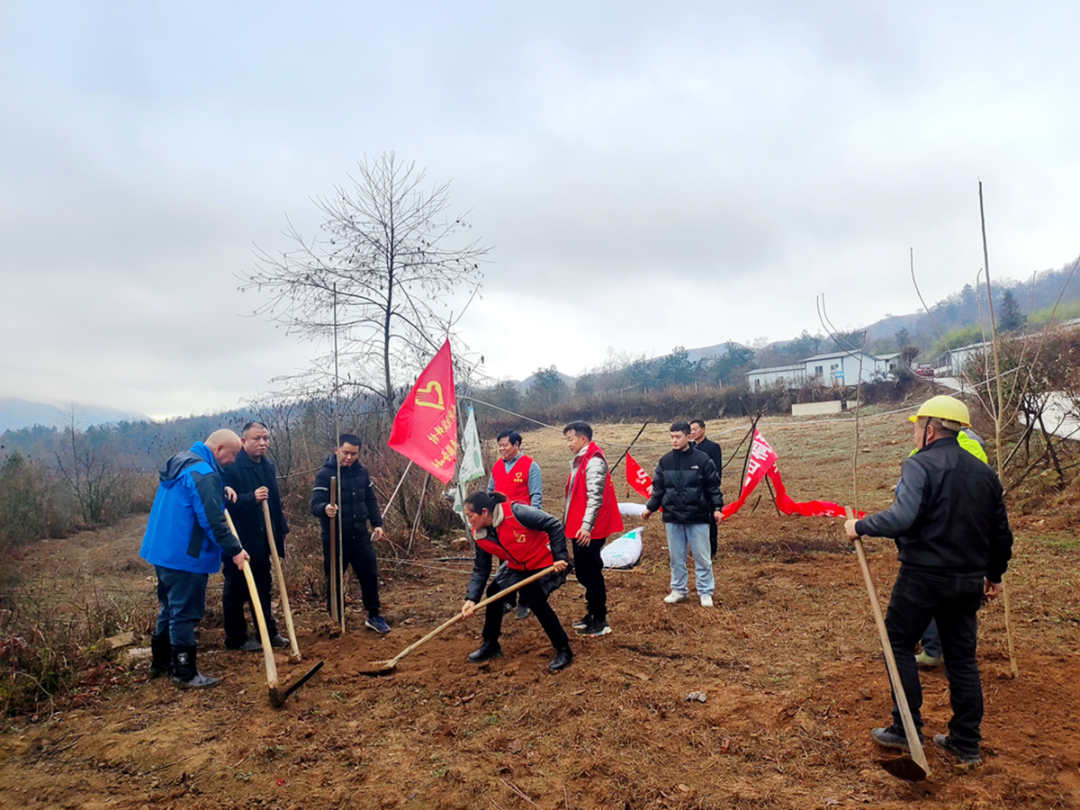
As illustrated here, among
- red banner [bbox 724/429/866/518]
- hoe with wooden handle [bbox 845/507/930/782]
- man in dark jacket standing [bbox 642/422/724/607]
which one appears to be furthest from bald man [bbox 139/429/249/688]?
red banner [bbox 724/429/866/518]

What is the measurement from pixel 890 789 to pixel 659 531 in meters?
7.45

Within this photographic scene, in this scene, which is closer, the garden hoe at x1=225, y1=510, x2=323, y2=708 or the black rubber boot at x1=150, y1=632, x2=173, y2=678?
the garden hoe at x1=225, y1=510, x2=323, y2=708

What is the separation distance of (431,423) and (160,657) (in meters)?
3.19

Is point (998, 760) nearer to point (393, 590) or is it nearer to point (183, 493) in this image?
point (183, 493)

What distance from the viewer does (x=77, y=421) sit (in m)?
15.8

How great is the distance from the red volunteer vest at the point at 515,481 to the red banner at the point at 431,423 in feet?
3.43

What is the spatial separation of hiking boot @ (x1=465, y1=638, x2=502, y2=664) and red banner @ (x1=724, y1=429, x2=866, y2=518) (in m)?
5.04

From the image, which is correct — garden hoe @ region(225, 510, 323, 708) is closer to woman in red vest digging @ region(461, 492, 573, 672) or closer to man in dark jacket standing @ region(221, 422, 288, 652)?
man in dark jacket standing @ region(221, 422, 288, 652)

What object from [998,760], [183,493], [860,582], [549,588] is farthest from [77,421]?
[998,760]

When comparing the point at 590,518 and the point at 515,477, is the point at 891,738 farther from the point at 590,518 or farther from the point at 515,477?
the point at 515,477

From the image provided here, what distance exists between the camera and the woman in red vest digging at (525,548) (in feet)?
14.5

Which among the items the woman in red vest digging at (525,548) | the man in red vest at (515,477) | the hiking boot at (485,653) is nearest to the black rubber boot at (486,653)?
the hiking boot at (485,653)

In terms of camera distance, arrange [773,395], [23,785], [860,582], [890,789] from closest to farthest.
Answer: [890,789]
[23,785]
[860,582]
[773,395]

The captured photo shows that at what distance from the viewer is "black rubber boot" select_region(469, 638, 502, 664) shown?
4758 mm
